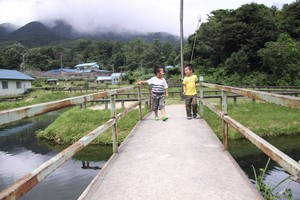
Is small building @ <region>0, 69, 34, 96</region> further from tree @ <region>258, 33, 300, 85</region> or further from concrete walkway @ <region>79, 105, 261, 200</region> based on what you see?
concrete walkway @ <region>79, 105, 261, 200</region>

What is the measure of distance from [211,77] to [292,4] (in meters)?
16.3

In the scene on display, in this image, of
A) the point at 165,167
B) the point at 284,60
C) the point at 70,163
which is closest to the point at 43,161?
the point at 70,163

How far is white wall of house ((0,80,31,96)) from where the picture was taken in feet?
112

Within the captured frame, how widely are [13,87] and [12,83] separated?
1.76 ft

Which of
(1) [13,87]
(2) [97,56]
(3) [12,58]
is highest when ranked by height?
(2) [97,56]

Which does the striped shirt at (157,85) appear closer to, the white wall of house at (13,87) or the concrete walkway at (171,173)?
the concrete walkway at (171,173)

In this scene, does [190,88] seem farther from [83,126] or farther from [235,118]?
[83,126]

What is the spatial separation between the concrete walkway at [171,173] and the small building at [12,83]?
33.1m

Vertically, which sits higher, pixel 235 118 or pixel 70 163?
pixel 235 118

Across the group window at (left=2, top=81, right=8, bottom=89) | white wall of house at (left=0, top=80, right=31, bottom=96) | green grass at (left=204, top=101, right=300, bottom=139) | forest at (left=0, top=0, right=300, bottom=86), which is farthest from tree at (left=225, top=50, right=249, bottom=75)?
window at (left=2, top=81, right=8, bottom=89)

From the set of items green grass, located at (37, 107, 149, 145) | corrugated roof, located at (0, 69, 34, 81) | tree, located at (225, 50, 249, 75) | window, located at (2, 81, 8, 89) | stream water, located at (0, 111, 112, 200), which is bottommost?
stream water, located at (0, 111, 112, 200)

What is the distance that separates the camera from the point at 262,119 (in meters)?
11.5

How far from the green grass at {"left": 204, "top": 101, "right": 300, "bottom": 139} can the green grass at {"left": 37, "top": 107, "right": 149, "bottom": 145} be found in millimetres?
2671

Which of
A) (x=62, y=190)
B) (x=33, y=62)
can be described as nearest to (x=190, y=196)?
(x=62, y=190)
